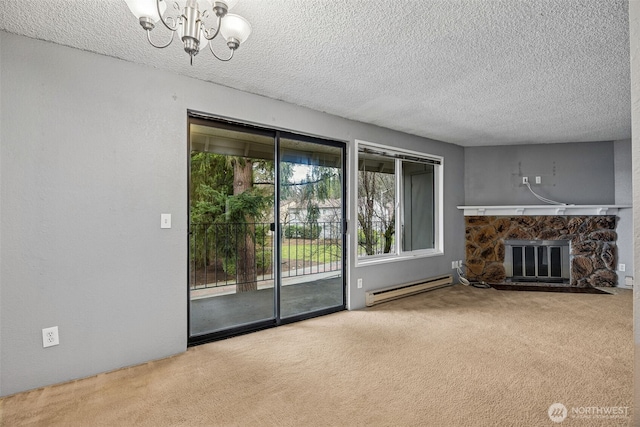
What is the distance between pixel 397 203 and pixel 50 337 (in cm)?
383

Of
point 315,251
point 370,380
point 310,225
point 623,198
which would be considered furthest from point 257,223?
point 623,198

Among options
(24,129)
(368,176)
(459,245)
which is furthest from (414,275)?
(24,129)

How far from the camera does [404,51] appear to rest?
2.22 m

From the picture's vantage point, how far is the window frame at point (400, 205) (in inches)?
151

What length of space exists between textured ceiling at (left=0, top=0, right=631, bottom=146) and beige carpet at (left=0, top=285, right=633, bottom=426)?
218 centimetres

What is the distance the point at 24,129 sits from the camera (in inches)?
80.4

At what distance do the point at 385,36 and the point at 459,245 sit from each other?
12.9 feet

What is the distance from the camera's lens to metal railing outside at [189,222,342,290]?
3.37 meters

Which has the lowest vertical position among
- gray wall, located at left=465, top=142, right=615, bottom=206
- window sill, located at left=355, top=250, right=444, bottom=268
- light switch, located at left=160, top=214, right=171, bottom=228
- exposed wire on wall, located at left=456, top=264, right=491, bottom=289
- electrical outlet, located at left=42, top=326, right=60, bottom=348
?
exposed wire on wall, located at left=456, top=264, right=491, bottom=289

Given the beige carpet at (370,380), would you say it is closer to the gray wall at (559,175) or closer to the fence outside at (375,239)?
the fence outside at (375,239)

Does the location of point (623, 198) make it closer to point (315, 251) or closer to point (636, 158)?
point (315, 251)

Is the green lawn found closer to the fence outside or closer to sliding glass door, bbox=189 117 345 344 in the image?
sliding glass door, bbox=189 117 345 344

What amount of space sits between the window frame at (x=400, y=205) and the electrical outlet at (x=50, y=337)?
8.81ft

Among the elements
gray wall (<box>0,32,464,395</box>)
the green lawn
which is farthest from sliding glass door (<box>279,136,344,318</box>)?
gray wall (<box>0,32,464,395</box>)
